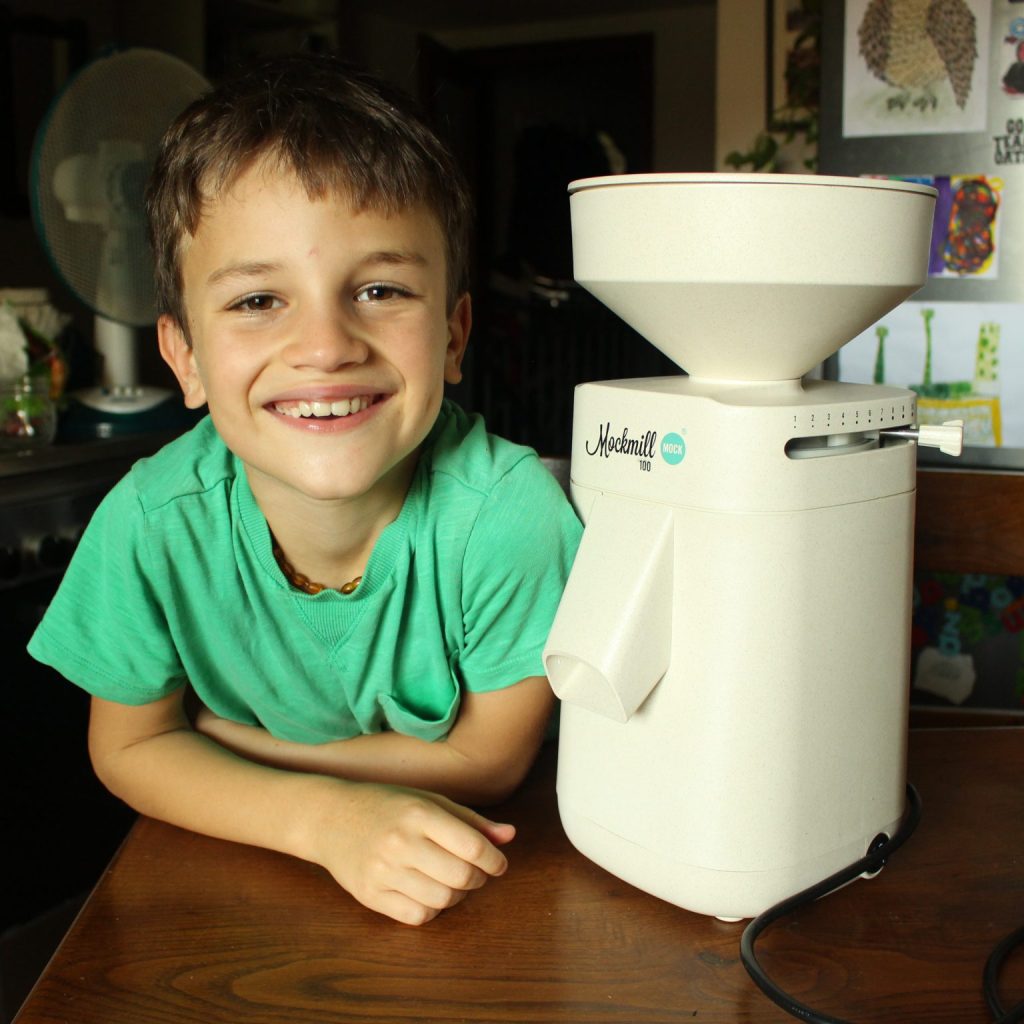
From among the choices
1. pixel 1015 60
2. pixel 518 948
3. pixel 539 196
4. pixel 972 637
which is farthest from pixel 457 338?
pixel 539 196

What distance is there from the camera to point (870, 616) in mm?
622

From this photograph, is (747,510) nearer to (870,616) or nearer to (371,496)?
(870,616)

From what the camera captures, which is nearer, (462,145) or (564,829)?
(564,829)

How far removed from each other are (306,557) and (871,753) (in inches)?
16.8

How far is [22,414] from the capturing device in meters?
1.55

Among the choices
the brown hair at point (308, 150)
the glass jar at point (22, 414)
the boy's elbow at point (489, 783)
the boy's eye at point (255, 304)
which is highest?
the brown hair at point (308, 150)

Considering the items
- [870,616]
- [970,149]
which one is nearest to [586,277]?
[870,616]

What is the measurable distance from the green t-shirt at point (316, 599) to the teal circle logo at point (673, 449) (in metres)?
0.17

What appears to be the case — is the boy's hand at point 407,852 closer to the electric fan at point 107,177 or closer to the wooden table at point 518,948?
the wooden table at point 518,948

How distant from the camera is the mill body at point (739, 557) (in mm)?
571

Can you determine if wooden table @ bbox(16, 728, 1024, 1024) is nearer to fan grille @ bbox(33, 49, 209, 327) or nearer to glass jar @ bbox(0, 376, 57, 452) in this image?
glass jar @ bbox(0, 376, 57, 452)

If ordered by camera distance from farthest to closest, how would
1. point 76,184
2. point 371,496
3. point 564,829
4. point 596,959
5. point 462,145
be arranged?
point 462,145 < point 76,184 < point 371,496 < point 564,829 < point 596,959

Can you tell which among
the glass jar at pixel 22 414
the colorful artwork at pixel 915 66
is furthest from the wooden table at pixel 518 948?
the colorful artwork at pixel 915 66

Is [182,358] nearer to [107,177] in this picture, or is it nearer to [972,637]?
[107,177]
